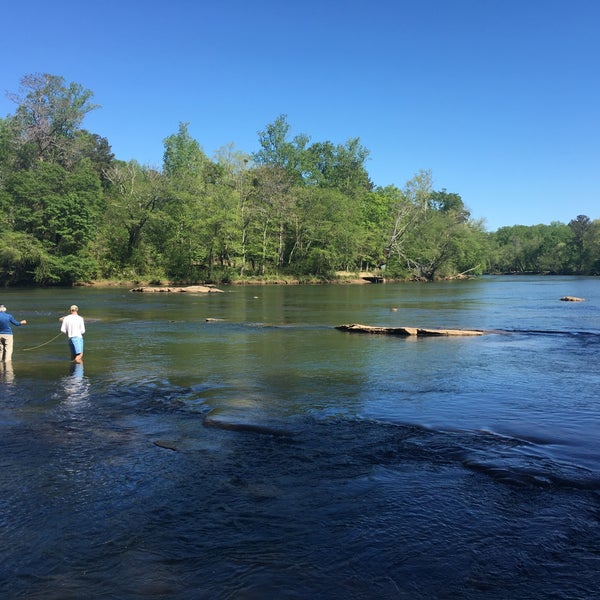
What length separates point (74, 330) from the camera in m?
16.7

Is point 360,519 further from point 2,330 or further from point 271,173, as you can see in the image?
point 271,173

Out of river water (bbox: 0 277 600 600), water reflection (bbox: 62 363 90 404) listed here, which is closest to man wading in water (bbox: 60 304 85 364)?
river water (bbox: 0 277 600 600)

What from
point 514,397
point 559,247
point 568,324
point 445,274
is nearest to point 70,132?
point 445,274

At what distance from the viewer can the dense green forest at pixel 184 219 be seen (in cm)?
6744

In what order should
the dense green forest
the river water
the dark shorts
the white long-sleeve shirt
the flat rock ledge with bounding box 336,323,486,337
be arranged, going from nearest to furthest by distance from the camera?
the river water
the white long-sleeve shirt
the dark shorts
the flat rock ledge with bounding box 336,323,486,337
the dense green forest

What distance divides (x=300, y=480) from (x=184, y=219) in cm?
7205

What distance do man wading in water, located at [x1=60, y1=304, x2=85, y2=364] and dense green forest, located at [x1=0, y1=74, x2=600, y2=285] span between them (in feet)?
170

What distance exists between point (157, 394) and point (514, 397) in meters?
8.52

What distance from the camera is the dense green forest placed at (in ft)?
221

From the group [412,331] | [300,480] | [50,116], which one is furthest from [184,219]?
[300,480]

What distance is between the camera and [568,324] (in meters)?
28.2

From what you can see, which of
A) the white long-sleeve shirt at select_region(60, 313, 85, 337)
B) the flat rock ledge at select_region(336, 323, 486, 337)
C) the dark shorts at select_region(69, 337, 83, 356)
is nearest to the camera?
the white long-sleeve shirt at select_region(60, 313, 85, 337)

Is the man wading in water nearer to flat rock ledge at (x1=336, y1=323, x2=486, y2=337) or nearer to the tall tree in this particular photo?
flat rock ledge at (x1=336, y1=323, x2=486, y2=337)

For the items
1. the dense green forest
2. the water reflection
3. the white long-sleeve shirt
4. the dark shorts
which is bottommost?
the water reflection
